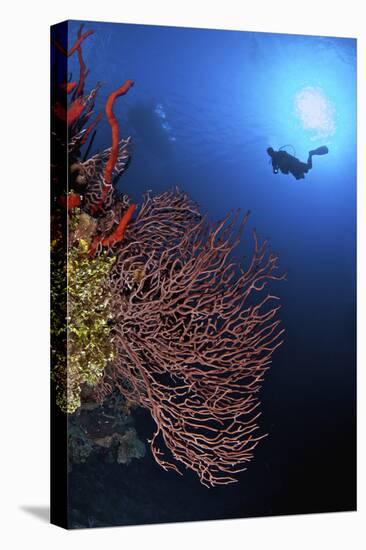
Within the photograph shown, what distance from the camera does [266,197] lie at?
387 inches

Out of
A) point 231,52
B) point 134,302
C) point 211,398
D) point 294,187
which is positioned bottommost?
point 211,398

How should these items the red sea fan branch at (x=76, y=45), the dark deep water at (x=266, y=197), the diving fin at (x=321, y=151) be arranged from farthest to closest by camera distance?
the diving fin at (x=321, y=151) < the dark deep water at (x=266, y=197) < the red sea fan branch at (x=76, y=45)

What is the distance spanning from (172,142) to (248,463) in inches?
82.6

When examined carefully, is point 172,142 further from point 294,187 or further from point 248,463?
point 248,463

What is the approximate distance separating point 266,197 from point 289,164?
0.27 meters

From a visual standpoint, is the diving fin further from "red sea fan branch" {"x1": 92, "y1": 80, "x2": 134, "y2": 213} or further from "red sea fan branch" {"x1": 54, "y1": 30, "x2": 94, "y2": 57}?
"red sea fan branch" {"x1": 54, "y1": 30, "x2": 94, "y2": 57}

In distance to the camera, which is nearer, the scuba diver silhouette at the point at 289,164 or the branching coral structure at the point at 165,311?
the branching coral structure at the point at 165,311

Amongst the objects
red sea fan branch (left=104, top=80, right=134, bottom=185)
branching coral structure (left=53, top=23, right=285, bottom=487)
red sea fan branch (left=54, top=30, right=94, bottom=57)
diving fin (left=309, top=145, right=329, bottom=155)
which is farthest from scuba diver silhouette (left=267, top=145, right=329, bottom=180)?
red sea fan branch (left=54, top=30, right=94, bottom=57)

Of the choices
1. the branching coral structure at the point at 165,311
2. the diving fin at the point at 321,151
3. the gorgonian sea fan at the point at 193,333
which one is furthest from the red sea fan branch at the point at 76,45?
the diving fin at the point at 321,151

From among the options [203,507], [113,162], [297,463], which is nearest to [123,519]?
[203,507]

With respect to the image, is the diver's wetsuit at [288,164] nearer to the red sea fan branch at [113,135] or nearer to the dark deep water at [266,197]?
the dark deep water at [266,197]

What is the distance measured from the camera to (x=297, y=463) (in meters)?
9.93

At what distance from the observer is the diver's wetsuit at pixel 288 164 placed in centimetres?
984

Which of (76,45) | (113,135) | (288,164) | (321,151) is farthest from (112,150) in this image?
(321,151)
